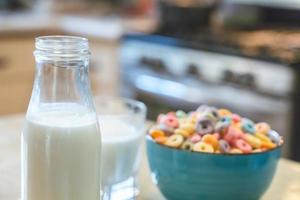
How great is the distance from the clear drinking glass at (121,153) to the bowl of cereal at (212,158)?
0.19 feet

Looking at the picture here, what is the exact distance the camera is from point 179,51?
7.88 feet

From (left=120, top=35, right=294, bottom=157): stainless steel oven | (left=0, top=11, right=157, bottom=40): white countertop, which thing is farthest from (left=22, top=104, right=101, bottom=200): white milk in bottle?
(left=0, top=11, right=157, bottom=40): white countertop

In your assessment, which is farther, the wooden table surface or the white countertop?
the white countertop

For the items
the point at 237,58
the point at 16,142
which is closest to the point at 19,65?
the point at 237,58

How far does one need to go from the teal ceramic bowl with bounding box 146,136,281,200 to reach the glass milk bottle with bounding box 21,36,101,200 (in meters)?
0.15

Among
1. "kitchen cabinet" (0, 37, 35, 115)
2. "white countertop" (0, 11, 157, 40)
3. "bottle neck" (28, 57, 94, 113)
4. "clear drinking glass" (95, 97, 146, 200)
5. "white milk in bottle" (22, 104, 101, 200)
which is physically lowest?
"kitchen cabinet" (0, 37, 35, 115)

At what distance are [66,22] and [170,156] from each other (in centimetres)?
216

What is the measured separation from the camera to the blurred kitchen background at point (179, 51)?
6.95 ft

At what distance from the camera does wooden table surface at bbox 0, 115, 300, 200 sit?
1.05 meters

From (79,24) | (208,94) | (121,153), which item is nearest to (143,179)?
(121,153)

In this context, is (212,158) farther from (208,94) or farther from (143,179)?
(208,94)

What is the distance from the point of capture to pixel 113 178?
3.48 ft

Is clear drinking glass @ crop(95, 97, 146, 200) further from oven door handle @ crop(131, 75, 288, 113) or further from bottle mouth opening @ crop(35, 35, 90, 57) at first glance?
oven door handle @ crop(131, 75, 288, 113)

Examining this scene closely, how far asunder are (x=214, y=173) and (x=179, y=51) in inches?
58.5
